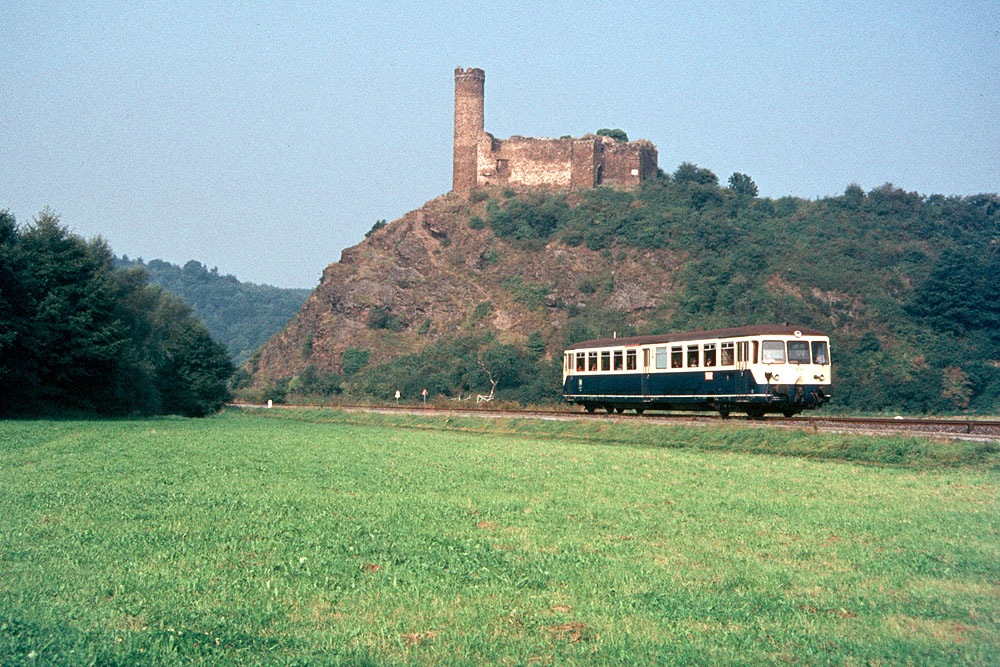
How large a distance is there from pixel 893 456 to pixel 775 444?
3582 millimetres

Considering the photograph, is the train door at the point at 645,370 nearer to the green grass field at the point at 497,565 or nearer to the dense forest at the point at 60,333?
the green grass field at the point at 497,565

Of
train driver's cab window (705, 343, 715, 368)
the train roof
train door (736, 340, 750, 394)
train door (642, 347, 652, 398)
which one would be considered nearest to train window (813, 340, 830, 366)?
the train roof

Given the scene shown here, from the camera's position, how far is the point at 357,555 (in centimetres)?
984

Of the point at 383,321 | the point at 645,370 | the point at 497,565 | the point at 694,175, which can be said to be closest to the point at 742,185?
the point at 694,175

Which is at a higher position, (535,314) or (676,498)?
(535,314)

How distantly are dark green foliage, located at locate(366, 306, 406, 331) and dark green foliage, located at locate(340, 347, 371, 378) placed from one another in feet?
12.4

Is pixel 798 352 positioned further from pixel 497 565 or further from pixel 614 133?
pixel 614 133

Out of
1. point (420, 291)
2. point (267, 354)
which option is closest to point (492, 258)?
point (420, 291)

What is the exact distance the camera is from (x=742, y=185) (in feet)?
340

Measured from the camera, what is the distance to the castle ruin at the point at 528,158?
96.8 meters

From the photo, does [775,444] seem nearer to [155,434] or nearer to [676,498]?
[676,498]

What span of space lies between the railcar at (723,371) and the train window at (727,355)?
0.11 ft

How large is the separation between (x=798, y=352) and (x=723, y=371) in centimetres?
254

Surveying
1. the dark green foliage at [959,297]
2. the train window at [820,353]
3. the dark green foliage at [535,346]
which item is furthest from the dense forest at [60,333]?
the dark green foliage at [959,297]
